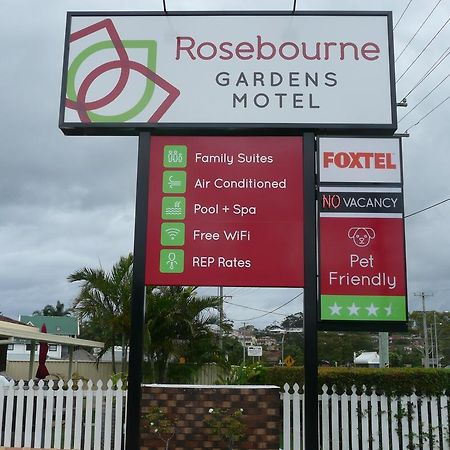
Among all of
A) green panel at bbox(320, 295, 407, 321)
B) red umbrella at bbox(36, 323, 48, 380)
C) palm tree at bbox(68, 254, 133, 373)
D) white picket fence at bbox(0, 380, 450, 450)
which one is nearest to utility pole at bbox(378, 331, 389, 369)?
palm tree at bbox(68, 254, 133, 373)

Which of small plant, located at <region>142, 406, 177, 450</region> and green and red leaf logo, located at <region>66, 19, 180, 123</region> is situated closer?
green and red leaf logo, located at <region>66, 19, 180, 123</region>

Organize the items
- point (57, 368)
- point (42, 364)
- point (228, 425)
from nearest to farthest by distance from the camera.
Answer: point (228, 425) < point (42, 364) < point (57, 368)

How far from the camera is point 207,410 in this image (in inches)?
352

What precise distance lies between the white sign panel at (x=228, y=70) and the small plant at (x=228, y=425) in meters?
3.85

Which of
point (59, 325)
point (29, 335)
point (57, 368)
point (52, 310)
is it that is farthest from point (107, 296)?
point (52, 310)

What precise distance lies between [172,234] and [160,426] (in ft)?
8.65

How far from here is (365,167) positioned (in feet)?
27.8

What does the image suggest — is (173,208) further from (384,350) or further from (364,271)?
(384,350)

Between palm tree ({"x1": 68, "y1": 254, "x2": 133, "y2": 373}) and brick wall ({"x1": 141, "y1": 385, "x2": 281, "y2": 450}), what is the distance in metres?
10.3

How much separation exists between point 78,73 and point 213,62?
1815 mm

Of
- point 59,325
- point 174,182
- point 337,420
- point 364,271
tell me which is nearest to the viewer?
point 364,271

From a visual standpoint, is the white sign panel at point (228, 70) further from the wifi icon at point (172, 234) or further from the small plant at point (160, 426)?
the small plant at point (160, 426)

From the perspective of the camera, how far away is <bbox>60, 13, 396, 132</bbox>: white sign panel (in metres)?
8.62

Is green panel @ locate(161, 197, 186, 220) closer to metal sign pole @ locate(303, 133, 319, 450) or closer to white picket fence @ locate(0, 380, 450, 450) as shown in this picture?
metal sign pole @ locate(303, 133, 319, 450)
